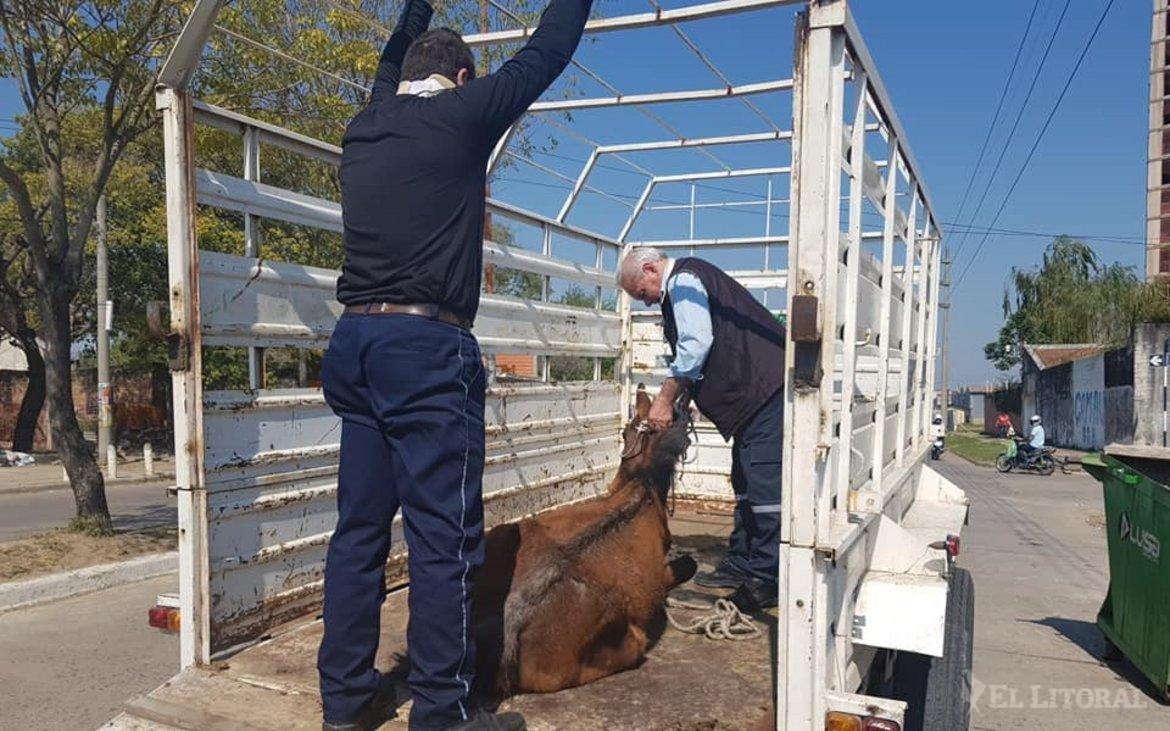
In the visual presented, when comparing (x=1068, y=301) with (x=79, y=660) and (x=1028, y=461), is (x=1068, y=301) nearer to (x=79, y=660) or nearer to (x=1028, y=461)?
(x=1028, y=461)

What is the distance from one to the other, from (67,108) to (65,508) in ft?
23.1

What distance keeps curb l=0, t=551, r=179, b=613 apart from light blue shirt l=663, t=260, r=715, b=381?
617 cm

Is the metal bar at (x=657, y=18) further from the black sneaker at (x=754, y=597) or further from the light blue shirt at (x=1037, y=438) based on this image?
the light blue shirt at (x=1037, y=438)

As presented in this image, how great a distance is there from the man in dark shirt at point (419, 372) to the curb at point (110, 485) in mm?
14098

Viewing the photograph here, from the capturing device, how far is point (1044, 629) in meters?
7.74

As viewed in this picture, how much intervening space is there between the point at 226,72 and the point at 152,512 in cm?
654

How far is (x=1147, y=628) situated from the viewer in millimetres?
5758

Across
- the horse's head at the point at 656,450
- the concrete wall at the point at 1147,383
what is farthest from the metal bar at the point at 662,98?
the concrete wall at the point at 1147,383

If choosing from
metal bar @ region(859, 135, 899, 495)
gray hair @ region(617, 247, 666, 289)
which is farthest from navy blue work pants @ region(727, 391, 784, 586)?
gray hair @ region(617, 247, 666, 289)

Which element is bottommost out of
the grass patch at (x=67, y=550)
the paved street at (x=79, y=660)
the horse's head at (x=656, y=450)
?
the paved street at (x=79, y=660)

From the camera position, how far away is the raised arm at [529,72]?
2400mm

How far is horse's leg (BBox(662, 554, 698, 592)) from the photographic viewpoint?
3.43 meters

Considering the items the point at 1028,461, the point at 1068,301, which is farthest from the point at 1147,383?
the point at 1068,301

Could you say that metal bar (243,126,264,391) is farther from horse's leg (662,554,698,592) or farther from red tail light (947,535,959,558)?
red tail light (947,535,959,558)
